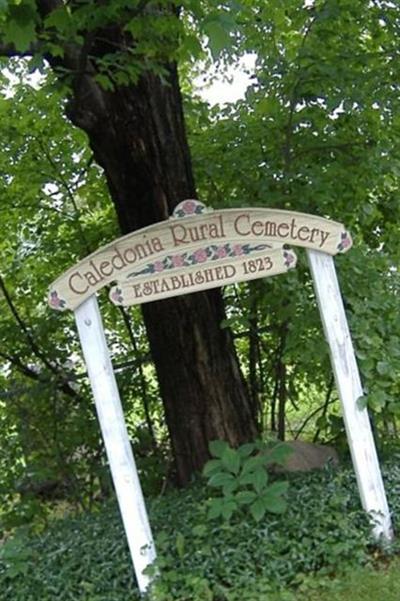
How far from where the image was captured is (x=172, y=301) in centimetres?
457

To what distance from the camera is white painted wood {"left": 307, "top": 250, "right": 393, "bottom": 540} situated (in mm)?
3637

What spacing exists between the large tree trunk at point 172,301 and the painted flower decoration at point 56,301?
1.16 metres

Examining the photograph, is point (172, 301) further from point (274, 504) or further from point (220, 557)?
point (220, 557)

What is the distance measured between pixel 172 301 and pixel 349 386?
1323mm

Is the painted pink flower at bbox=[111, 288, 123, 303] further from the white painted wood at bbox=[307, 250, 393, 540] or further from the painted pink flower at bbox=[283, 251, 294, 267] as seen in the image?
the white painted wood at bbox=[307, 250, 393, 540]

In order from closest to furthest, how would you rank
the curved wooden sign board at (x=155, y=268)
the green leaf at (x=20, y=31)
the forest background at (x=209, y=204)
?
1. the green leaf at (x=20, y=31)
2. the curved wooden sign board at (x=155, y=268)
3. the forest background at (x=209, y=204)

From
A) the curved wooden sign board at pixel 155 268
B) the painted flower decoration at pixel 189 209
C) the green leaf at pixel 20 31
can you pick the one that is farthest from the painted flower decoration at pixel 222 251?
the green leaf at pixel 20 31

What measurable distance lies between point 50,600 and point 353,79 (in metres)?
3.18

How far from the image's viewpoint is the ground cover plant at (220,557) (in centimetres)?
340

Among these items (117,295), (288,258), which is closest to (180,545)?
(117,295)

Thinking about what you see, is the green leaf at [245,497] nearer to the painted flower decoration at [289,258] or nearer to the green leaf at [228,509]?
the green leaf at [228,509]

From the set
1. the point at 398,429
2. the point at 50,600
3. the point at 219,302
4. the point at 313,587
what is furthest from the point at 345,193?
the point at 50,600

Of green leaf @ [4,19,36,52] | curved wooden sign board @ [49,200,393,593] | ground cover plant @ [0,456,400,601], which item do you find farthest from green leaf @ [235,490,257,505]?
green leaf @ [4,19,36,52]

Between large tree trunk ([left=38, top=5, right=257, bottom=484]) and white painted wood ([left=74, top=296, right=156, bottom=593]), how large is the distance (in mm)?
1112
